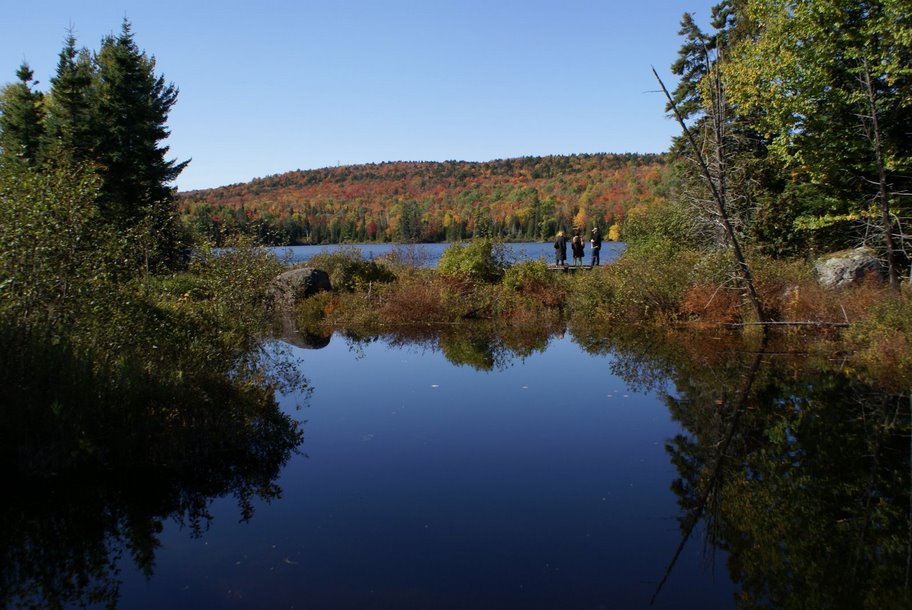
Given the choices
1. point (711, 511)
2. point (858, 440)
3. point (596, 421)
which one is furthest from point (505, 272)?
point (711, 511)

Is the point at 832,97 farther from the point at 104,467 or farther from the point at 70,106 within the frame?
the point at 70,106

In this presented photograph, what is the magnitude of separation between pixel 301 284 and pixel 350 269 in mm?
2344

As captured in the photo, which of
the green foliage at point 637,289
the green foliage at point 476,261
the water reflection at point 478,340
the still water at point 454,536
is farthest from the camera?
the green foliage at point 476,261

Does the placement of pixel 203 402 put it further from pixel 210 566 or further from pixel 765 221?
pixel 765 221

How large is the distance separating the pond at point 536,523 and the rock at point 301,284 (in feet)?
40.2

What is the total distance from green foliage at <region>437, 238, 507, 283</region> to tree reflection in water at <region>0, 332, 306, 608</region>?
14488 millimetres

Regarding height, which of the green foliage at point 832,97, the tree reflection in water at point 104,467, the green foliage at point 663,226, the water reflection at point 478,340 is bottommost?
the water reflection at point 478,340

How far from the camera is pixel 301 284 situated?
2330 centimetres

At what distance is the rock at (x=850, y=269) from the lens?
18.3 m

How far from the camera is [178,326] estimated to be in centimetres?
1030

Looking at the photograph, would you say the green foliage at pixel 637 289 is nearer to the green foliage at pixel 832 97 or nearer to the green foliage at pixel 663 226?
the green foliage at pixel 663 226

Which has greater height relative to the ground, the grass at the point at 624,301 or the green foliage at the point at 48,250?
the green foliage at the point at 48,250

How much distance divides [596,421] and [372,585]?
5613 millimetres

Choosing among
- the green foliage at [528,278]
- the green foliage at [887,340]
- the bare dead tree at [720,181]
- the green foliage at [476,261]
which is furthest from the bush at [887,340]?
the green foliage at [476,261]
